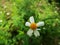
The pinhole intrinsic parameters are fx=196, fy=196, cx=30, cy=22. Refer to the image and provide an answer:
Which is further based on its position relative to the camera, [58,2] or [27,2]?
[58,2]

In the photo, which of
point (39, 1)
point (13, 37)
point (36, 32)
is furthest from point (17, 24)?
point (39, 1)

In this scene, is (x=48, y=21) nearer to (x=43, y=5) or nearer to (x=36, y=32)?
(x=36, y=32)

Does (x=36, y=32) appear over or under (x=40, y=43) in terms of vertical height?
over

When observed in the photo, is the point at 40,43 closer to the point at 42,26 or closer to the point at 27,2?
the point at 42,26

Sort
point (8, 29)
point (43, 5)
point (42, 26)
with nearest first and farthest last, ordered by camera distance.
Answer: point (42, 26), point (8, 29), point (43, 5)

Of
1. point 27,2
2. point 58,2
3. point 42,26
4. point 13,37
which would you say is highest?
point 27,2

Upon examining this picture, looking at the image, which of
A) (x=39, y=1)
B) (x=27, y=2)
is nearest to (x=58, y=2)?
(x=39, y=1)

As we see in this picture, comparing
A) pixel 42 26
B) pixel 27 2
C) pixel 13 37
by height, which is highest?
pixel 27 2

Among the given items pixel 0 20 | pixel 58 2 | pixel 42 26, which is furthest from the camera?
pixel 58 2

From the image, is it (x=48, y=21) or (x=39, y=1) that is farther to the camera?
(x=39, y=1)
